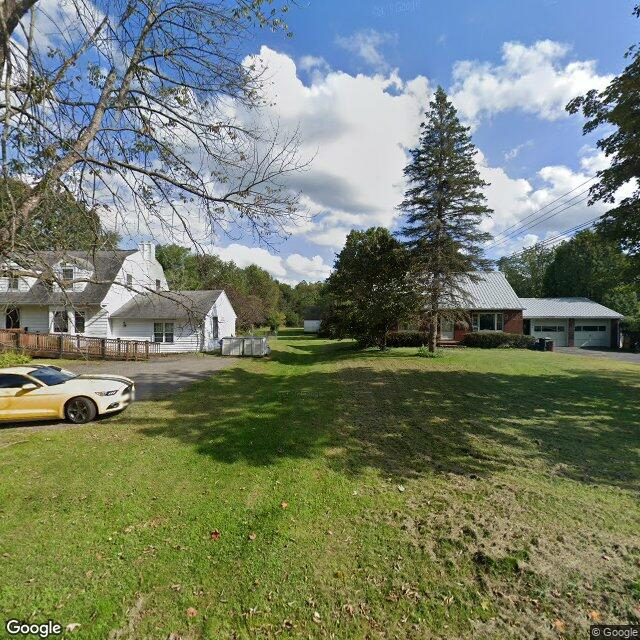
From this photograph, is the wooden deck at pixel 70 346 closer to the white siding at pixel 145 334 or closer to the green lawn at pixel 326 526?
the white siding at pixel 145 334

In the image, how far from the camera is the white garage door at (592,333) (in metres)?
29.1

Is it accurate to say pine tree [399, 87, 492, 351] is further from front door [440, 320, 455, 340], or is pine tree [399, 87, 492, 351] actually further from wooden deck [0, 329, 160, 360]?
wooden deck [0, 329, 160, 360]

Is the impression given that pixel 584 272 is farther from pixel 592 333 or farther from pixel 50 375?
pixel 50 375

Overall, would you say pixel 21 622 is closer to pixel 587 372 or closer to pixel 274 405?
pixel 274 405

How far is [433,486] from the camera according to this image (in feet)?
15.2

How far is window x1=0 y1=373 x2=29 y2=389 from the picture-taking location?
287 inches

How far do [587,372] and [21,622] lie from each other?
17741 millimetres

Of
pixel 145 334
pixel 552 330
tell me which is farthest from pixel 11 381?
pixel 552 330

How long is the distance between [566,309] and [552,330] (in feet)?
7.84

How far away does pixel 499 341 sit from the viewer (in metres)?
25.2

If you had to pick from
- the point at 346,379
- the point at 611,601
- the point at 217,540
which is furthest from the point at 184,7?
the point at 346,379

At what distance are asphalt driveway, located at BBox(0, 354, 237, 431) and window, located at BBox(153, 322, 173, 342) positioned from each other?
1.88 metres
